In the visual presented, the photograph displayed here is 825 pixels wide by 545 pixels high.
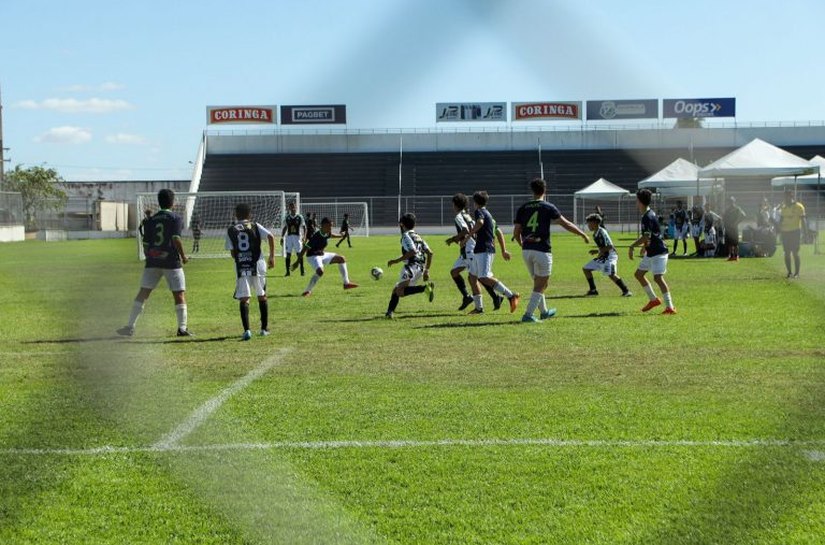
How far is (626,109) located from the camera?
10.8ft

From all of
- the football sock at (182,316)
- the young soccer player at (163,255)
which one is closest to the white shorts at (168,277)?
the young soccer player at (163,255)

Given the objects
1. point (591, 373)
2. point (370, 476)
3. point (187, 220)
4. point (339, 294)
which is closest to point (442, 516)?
point (370, 476)

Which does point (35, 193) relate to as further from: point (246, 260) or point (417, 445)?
point (417, 445)

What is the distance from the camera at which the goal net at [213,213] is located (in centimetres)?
3800

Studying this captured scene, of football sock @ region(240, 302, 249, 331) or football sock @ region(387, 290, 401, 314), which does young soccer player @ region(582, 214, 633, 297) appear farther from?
football sock @ region(240, 302, 249, 331)

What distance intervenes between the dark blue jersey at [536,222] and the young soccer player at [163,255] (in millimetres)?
4258

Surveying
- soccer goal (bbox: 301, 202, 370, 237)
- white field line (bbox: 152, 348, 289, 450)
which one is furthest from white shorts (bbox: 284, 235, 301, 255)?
soccer goal (bbox: 301, 202, 370, 237)

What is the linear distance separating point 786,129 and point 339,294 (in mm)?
50392

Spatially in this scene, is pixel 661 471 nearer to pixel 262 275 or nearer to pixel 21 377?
pixel 21 377

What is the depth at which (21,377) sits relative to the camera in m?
9.09

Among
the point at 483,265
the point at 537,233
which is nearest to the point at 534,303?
the point at 537,233

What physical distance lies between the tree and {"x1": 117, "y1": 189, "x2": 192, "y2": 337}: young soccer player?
2211 inches

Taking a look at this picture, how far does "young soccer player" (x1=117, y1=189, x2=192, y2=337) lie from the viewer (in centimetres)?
1231

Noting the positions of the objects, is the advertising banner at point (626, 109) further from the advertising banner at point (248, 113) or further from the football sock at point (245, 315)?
the football sock at point (245, 315)
